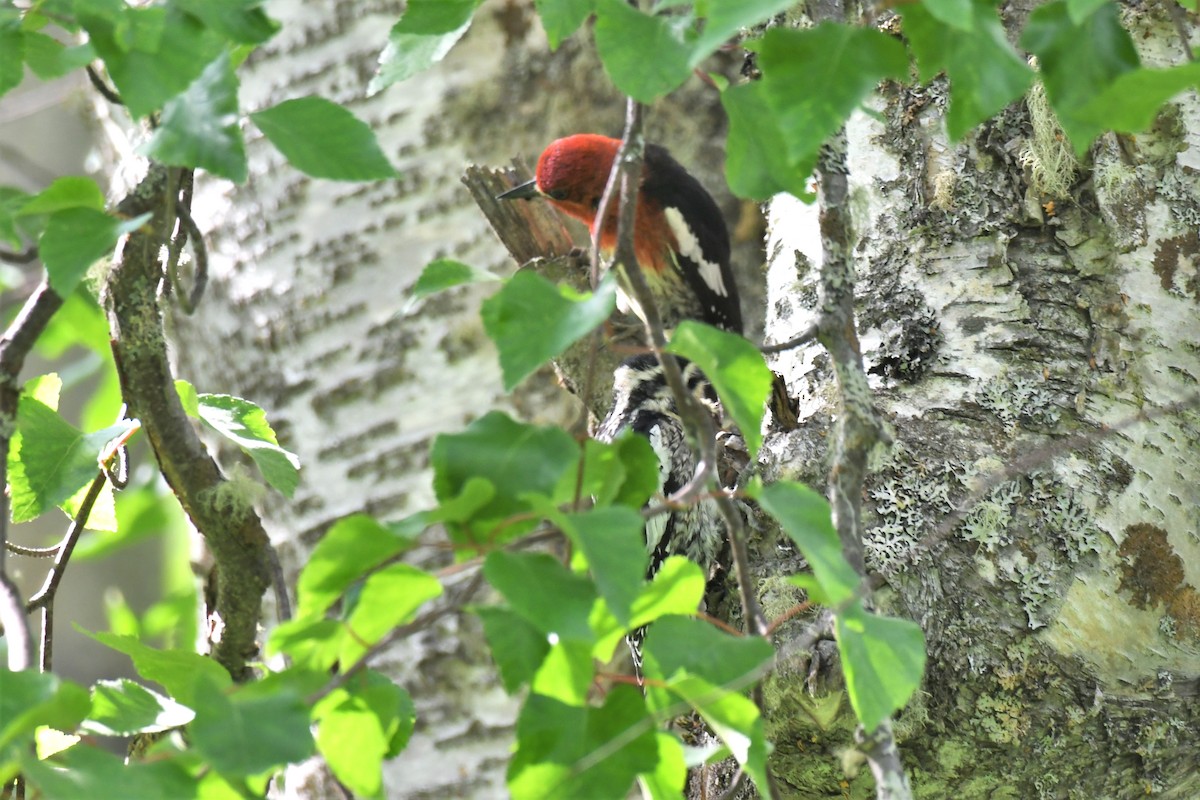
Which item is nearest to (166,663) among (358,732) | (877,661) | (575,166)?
(358,732)

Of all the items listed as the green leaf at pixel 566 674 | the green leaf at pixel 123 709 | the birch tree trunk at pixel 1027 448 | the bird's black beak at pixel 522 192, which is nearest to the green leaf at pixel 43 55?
the green leaf at pixel 123 709

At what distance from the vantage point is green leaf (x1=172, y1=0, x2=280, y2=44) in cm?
75

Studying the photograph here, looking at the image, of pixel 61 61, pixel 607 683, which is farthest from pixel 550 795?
pixel 61 61

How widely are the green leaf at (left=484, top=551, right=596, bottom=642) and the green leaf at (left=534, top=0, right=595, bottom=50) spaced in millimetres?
381

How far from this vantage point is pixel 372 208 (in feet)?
7.73

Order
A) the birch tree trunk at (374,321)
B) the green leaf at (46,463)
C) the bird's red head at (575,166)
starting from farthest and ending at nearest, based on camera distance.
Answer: the bird's red head at (575,166)
the birch tree trunk at (374,321)
the green leaf at (46,463)

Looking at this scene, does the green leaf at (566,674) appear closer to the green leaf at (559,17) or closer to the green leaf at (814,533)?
the green leaf at (814,533)

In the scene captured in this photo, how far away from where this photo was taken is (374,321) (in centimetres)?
232

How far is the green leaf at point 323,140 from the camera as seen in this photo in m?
0.83

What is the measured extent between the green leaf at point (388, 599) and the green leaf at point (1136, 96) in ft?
1.58

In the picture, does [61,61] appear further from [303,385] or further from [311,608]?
[303,385]

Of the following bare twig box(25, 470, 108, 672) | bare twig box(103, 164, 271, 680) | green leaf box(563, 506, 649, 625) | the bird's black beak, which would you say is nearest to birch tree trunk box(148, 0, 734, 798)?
the bird's black beak

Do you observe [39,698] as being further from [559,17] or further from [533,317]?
[559,17]

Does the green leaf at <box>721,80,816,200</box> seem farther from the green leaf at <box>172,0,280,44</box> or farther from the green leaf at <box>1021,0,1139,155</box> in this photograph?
the green leaf at <box>172,0,280,44</box>
